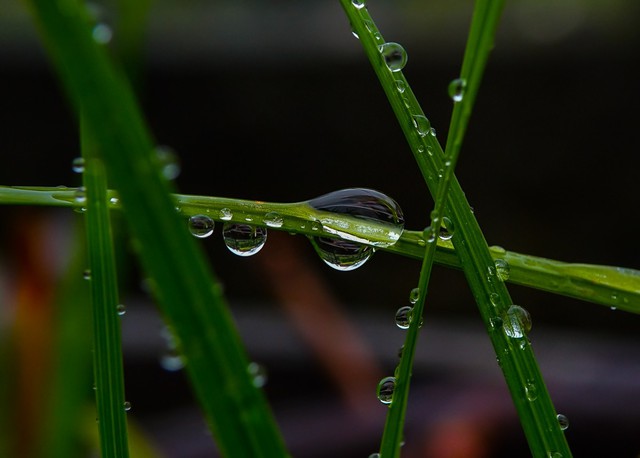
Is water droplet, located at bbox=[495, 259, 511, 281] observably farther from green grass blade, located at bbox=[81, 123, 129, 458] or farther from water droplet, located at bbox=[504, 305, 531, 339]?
green grass blade, located at bbox=[81, 123, 129, 458]

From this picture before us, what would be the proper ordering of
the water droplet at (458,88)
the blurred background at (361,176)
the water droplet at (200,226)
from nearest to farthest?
the water droplet at (458,88), the water droplet at (200,226), the blurred background at (361,176)

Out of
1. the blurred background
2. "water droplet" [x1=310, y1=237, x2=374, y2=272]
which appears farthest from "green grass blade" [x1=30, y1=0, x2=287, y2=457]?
the blurred background

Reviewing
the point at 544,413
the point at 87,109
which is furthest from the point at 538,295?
the point at 87,109

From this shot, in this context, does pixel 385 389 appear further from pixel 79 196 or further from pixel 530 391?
pixel 79 196

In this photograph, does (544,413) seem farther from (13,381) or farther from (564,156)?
(564,156)

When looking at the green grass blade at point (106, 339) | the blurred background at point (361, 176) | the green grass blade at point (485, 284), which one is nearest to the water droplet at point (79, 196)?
the green grass blade at point (106, 339)

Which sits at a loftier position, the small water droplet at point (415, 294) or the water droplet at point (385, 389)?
the small water droplet at point (415, 294)

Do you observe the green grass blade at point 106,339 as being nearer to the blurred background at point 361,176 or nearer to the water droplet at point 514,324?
the water droplet at point 514,324
